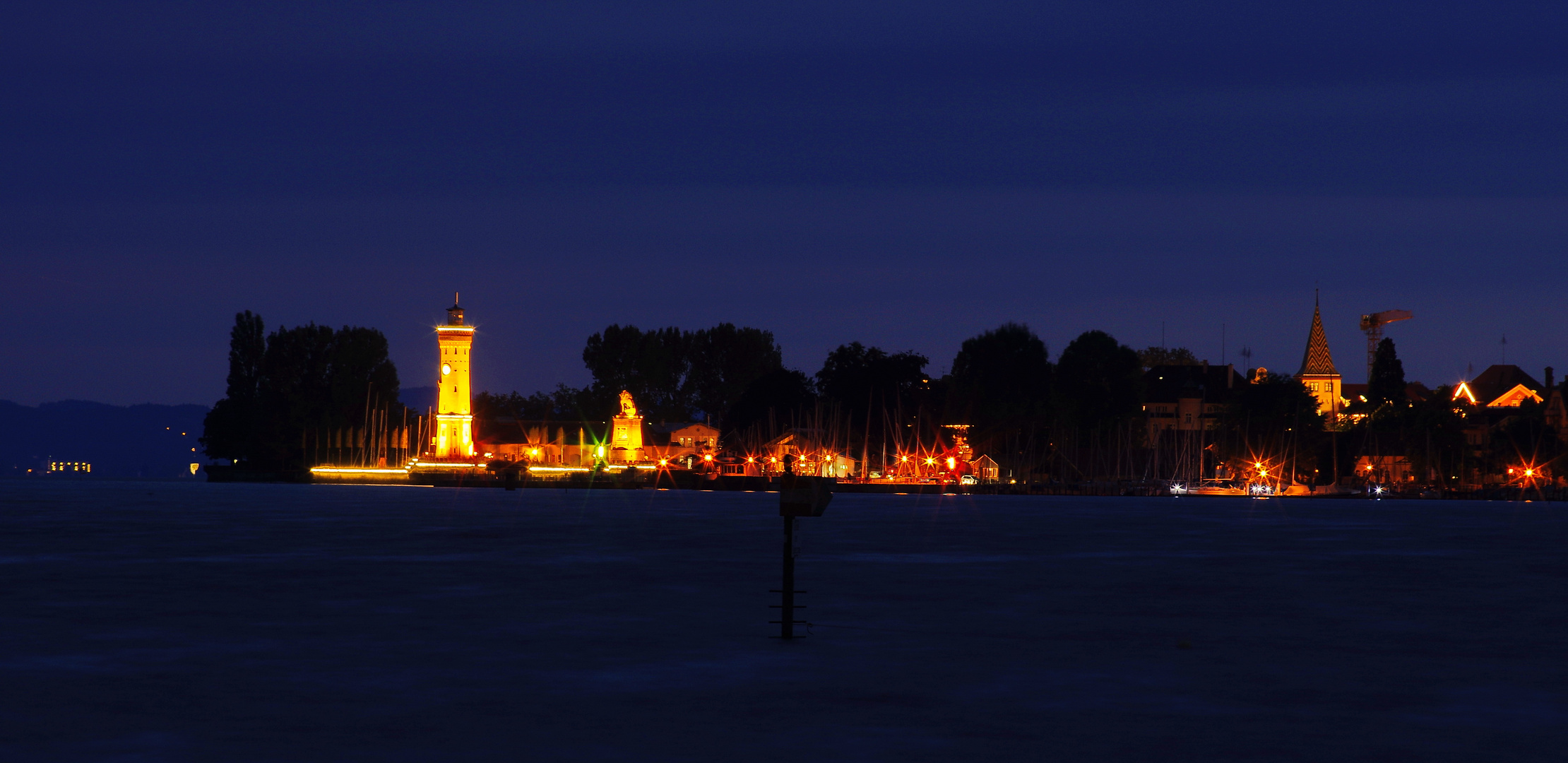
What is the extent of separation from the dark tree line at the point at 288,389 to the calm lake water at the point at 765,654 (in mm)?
131131

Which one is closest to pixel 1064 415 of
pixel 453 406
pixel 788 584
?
pixel 453 406

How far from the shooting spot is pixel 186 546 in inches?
2018

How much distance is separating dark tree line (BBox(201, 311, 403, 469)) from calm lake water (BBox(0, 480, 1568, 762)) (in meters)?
131

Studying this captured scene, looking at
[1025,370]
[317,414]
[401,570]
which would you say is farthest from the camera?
[317,414]

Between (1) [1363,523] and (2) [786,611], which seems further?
(1) [1363,523]

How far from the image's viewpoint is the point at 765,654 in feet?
76.8

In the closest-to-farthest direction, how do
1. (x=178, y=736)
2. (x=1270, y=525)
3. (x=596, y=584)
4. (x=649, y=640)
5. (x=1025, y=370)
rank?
(x=178, y=736) < (x=649, y=640) < (x=596, y=584) < (x=1270, y=525) < (x=1025, y=370)

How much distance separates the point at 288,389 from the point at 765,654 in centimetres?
16568

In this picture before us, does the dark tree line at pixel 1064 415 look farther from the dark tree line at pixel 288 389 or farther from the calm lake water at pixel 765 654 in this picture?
the calm lake water at pixel 765 654

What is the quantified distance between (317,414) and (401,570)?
147 metres

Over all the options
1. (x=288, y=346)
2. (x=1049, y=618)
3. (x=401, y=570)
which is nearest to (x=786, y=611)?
(x=1049, y=618)

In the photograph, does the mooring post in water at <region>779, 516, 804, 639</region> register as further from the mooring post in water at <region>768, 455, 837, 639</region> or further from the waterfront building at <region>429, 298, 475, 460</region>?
the waterfront building at <region>429, 298, 475, 460</region>

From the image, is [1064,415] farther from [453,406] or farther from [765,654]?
[765,654]

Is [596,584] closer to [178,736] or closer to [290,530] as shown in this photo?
[178,736]
